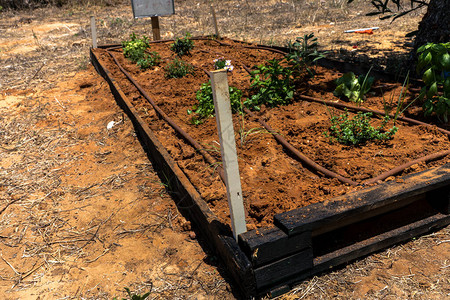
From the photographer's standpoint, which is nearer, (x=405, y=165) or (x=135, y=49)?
(x=405, y=165)

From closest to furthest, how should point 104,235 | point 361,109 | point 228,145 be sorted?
1. point 228,145
2. point 104,235
3. point 361,109

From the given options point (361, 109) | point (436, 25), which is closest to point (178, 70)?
point (361, 109)

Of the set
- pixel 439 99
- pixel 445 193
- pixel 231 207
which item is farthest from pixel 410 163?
pixel 231 207

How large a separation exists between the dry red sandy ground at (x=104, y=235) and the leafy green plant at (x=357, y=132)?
2.90ft

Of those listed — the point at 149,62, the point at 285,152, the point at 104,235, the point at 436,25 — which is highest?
the point at 436,25

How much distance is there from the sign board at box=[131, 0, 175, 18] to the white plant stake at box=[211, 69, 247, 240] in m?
6.65

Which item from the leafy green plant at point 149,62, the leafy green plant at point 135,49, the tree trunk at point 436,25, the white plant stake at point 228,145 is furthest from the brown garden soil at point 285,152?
the leafy green plant at point 135,49

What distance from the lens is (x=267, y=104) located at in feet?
13.5

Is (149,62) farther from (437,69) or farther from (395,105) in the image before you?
(437,69)

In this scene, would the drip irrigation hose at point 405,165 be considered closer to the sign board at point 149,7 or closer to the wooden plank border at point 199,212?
the wooden plank border at point 199,212

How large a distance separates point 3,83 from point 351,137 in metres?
6.43

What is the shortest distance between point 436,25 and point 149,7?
5.38 m

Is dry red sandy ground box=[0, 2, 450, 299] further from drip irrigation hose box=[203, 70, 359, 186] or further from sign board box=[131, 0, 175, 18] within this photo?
sign board box=[131, 0, 175, 18]

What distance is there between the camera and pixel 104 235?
112 inches
